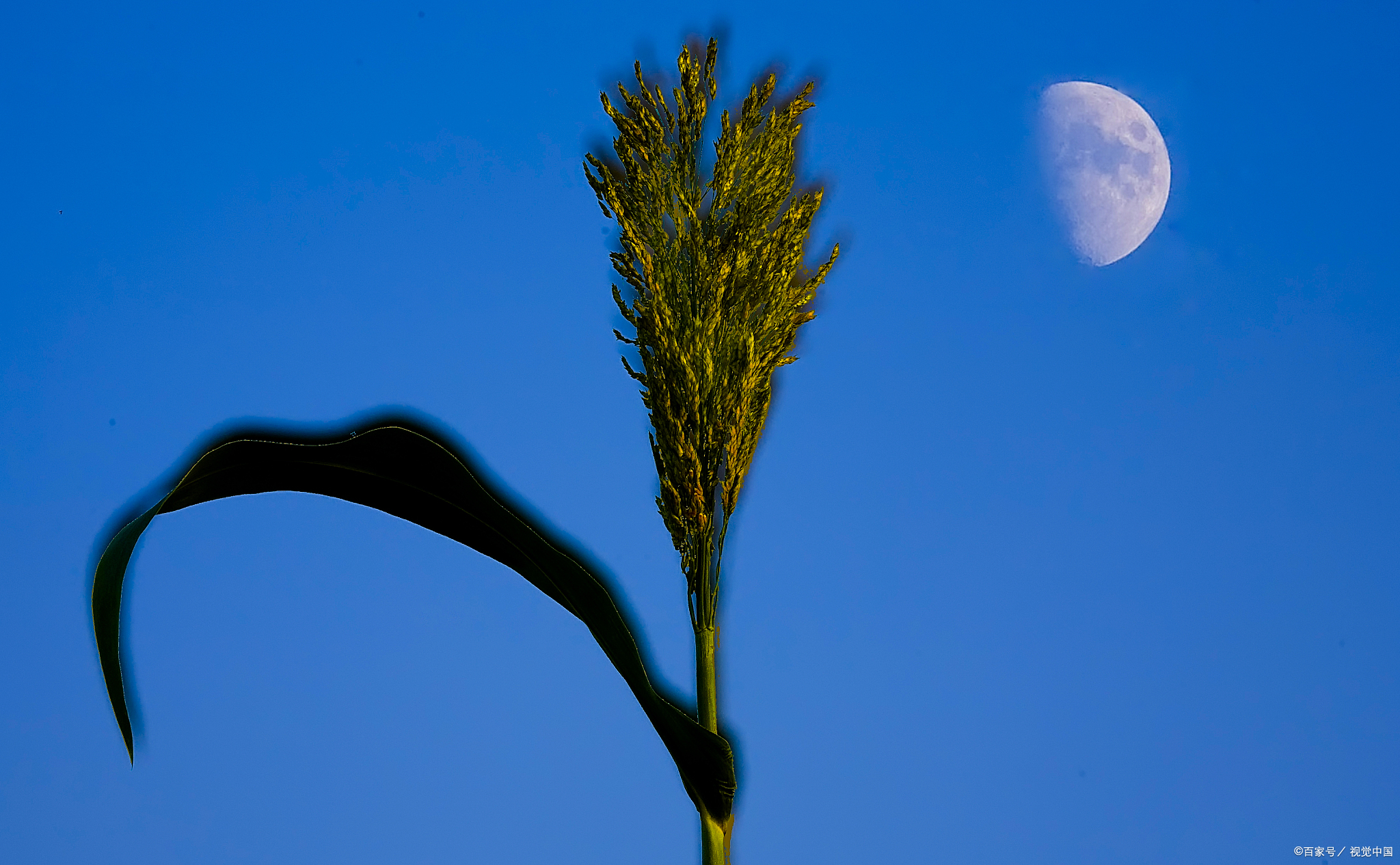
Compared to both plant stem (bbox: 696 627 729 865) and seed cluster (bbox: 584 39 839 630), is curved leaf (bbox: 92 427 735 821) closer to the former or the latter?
plant stem (bbox: 696 627 729 865)

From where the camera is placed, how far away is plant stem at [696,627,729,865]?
158 centimetres

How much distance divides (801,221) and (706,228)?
0.15 metres

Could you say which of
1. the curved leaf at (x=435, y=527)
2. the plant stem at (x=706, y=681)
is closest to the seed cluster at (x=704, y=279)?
the plant stem at (x=706, y=681)

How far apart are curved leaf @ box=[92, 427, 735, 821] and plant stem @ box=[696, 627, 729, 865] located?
0.02 metres

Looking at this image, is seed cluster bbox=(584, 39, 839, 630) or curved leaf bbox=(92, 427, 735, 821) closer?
curved leaf bbox=(92, 427, 735, 821)

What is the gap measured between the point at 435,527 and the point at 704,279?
0.55 metres

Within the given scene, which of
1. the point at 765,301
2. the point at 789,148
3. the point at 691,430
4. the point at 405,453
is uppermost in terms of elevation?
the point at 789,148

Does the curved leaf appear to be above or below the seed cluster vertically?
below

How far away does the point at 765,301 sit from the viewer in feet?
5.35

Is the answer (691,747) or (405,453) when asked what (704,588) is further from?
(405,453)

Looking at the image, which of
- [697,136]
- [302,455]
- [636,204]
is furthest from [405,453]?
[697,136]

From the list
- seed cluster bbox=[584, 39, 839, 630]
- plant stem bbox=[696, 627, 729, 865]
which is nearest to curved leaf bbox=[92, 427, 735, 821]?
plant stem bbox=[696, 627, 729, 865]

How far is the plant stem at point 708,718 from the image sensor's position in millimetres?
1578

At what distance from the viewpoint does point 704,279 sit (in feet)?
5.29
